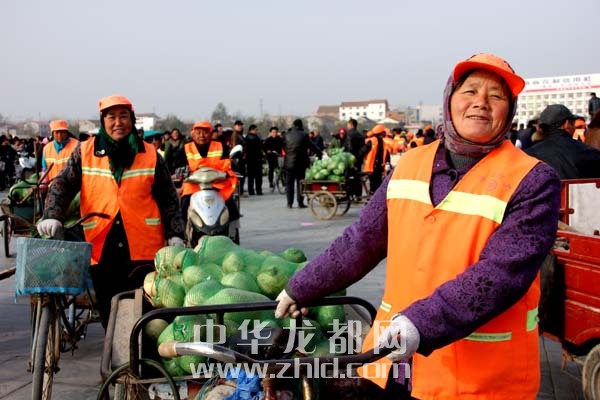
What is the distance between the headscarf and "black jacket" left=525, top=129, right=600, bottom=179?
3336 mm

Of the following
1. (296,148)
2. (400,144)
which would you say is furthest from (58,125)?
(400,144)

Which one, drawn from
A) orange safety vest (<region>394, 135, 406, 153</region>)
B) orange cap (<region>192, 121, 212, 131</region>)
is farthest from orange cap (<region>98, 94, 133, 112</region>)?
orange safety vest (<region>394, 135, 406, 153</region>)

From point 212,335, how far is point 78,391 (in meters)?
2.25

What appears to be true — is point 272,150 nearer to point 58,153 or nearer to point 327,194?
point 327,194

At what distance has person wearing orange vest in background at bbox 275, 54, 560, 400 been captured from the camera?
Result: 173cm

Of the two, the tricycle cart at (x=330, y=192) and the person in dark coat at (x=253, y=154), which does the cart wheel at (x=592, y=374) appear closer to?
the tricycle cart at (x=330, y=192)

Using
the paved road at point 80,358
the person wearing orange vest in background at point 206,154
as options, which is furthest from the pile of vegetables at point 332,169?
the person wearing orange vest in background at point 206,154

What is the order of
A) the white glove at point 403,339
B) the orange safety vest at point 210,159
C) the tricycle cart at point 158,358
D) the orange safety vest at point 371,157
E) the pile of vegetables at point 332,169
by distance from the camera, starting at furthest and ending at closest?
1. the orange safety vest at point 371,157
2. the pile of vegetables at point 332,169
3. the orange safety vest at point 210,159
4. the tricycle cart at point 158,358
5. the white glove at point 403,339

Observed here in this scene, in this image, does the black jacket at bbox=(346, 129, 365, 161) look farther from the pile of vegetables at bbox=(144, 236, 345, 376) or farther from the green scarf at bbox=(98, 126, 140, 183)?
the pile of vegetables at bbox=(144, 236, 345, 376)

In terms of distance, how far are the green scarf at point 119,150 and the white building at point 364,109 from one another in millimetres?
131569

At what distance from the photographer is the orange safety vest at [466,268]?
1.82 meters

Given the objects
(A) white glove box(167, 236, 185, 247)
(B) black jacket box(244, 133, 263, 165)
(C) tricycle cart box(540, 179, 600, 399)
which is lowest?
(C) tricycle cart box(540, 179, 600, 399)

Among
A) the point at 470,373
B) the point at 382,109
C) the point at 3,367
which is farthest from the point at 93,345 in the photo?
the point at 382,109

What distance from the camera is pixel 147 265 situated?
4254mm
